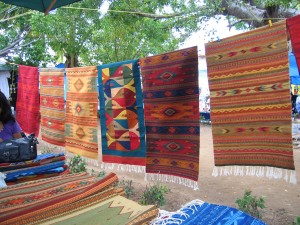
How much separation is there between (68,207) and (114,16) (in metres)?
5.27

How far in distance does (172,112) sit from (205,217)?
4.72ft

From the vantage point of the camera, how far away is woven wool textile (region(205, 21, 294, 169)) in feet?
6.69

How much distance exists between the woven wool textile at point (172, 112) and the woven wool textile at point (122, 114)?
0.38 ft

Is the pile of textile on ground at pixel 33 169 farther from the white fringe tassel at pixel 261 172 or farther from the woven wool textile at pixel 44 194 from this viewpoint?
the white fringe tassel at pixel 261 172

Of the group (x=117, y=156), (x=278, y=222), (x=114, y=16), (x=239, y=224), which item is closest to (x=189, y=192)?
(x=278, y=222)

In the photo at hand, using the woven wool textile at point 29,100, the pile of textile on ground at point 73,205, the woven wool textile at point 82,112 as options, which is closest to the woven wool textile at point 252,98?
the pile of textile on ground at point 73,205

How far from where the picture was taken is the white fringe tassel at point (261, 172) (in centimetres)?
201

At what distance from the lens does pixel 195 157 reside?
2.54 m

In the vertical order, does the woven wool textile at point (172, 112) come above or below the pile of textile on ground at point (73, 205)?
above

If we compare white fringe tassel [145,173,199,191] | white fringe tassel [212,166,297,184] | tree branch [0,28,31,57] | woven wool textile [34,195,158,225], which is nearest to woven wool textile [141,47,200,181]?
white fringe tassel [145,173,199,191]

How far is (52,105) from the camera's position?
3951 mm

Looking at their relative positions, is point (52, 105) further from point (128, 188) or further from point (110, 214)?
point (110, 214)

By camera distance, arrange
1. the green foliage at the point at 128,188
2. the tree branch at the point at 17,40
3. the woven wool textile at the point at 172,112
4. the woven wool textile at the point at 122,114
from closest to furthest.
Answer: the woven wool textile at the point at 172,112 → the woven wool textile at the point at 122,114 → the green foliage at the point at 128,188 → the tree branch at the point at 17,40

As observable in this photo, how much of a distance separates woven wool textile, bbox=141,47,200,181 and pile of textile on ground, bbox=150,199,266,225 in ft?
3.86
